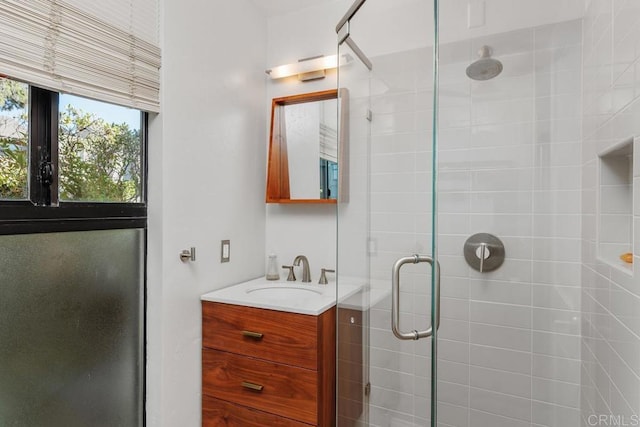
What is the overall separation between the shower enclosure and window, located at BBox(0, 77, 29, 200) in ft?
4.06

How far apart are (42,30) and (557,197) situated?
1958mm

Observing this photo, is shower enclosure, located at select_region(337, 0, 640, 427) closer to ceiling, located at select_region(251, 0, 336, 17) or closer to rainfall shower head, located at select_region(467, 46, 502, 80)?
rainfall shower head, located at select_region(467, 46, 502, 80)

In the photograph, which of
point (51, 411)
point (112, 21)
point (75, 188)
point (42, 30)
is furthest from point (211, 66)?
point (51, 411)

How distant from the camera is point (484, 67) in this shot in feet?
4.96

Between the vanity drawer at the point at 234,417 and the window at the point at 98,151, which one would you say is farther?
the vanity drawer at the point at 234,417

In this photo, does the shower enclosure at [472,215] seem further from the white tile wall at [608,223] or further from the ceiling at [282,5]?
the ceiling at [282,5]

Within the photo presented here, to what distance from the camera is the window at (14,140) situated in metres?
1.17

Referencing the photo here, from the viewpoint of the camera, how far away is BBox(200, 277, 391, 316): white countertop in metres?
1.55

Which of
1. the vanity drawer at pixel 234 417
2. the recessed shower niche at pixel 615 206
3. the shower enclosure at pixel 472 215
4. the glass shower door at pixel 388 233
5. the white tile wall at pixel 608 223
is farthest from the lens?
the vanity drawer at pixel 234 417

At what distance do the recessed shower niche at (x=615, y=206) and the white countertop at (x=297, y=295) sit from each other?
0.77 m

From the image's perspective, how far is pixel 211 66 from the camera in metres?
1.87

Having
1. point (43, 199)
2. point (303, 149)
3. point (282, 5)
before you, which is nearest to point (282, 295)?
point (303, 149)

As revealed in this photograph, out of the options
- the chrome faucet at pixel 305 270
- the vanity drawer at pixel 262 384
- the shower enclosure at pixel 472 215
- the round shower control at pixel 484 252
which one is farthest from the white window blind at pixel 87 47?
the round shower control at pixel 484 252

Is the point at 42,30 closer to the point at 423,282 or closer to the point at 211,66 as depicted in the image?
the point at 211,66
